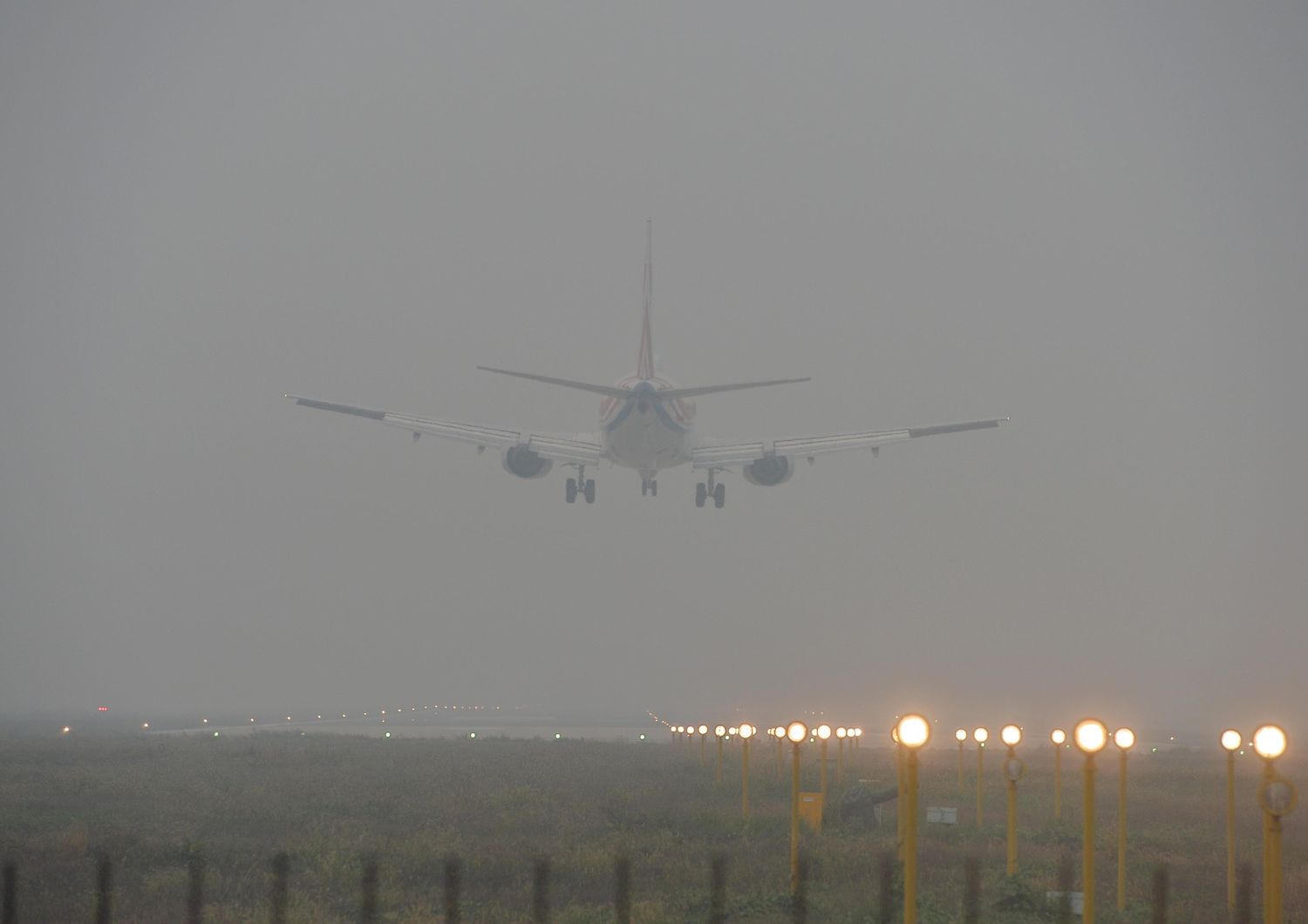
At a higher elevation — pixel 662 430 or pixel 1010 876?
pixel 662 430

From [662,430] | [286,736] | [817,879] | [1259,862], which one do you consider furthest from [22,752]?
[1259,862]

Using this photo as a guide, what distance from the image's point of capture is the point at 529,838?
98.3ft

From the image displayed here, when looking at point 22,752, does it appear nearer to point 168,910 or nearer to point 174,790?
point 174,790

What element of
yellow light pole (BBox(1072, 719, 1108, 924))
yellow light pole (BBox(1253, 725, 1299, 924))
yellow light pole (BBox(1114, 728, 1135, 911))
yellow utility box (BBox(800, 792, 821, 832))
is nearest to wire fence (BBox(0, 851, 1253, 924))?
yellow light pole (BBox(1114, 728, 1135, 911))

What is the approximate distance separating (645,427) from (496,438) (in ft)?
25.2

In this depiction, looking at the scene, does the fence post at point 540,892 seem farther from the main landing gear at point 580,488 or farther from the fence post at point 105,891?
the main landing gear at point 580,488

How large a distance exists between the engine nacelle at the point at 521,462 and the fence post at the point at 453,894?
34482mm

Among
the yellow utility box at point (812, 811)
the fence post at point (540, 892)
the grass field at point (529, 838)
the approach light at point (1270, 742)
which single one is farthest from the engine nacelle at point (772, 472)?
the approach light at point (1270, 742)

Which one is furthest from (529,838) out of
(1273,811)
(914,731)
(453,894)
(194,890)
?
(1273,811)

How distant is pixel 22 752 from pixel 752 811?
35.7 m

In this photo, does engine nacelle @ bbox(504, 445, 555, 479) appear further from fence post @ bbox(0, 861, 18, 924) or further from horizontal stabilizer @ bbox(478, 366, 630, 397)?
fence post @ bbox(0, 861, 18, 924)

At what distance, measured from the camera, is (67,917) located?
20562mm

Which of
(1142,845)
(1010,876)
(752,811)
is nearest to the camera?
(1010,876)

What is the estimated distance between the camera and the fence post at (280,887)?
66.3 feet
